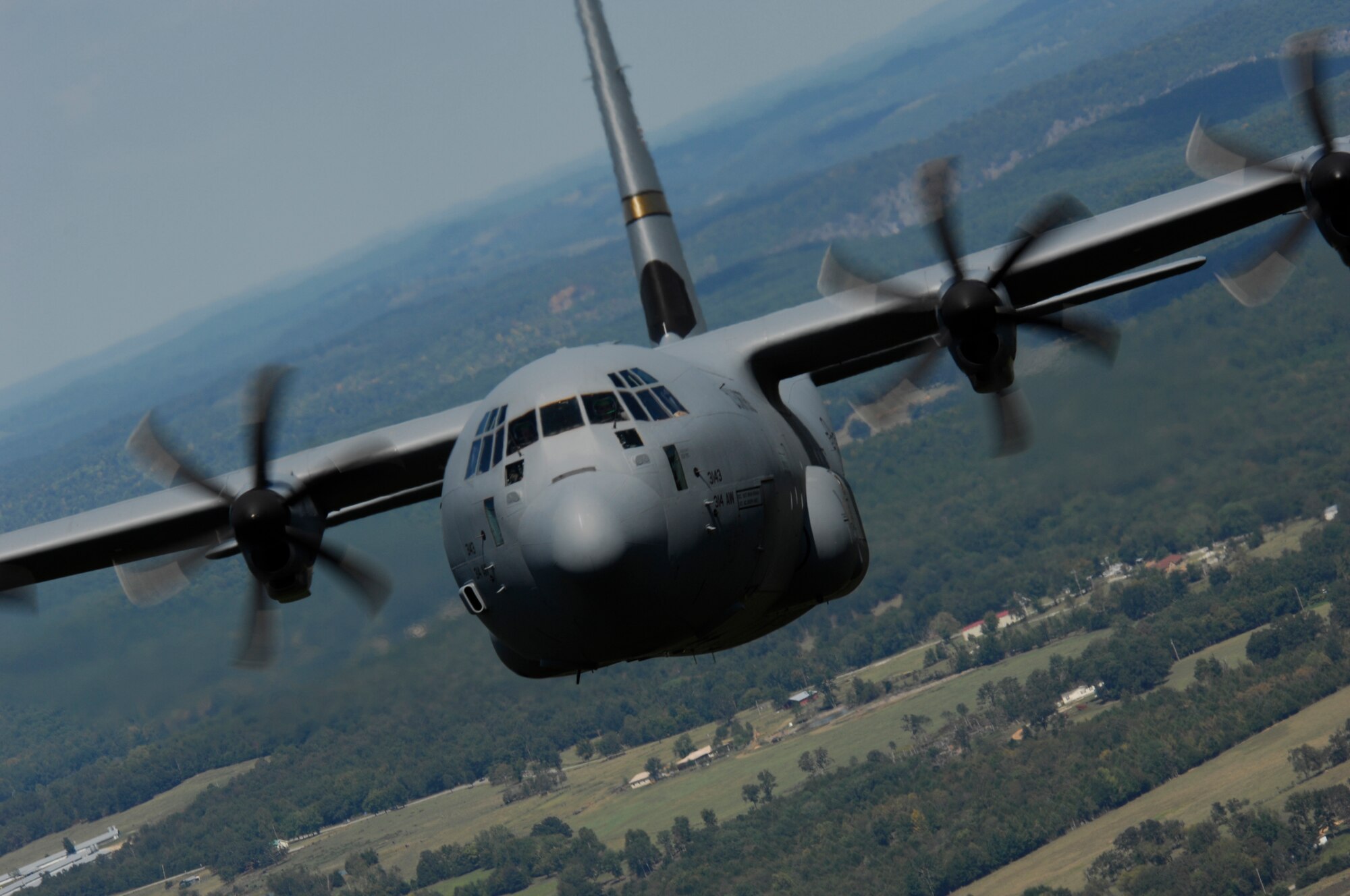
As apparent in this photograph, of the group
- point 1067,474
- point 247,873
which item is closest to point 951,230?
point 1067,474

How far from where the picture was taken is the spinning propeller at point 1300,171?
21969 mm

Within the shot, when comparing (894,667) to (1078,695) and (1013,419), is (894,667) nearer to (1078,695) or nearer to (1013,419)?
(1078,695)

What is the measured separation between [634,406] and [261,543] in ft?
25.2

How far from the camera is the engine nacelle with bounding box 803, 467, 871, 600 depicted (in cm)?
1988

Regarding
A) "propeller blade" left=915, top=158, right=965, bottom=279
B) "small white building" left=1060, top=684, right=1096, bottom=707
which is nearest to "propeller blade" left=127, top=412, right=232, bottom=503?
"propeller blade" left=915, top=158, right=965, bottom=279

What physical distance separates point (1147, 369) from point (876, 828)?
348 feet

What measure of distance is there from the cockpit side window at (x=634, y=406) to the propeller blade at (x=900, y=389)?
5744 millimetres

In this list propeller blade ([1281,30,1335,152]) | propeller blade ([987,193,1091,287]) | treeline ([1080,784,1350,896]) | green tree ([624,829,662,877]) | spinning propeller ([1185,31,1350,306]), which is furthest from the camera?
green tree ([624,829,662,877])

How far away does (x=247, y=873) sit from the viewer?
147 m

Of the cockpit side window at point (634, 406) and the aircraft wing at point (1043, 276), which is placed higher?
the aircraft wing at point (1043, 276)

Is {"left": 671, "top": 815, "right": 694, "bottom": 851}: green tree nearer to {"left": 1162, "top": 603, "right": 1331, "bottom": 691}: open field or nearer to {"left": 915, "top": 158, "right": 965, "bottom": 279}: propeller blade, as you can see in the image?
{"left": 1162, "top": 603, "right": 1331, "bottom": 691}: open field

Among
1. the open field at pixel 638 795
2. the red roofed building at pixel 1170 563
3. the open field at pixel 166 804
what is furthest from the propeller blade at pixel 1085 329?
the red roofed building at pixel 1170 563

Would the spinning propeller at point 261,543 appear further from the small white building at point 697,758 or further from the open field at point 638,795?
the small white building at point 697,758

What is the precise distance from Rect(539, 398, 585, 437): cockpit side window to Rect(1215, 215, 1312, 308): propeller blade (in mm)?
13268
